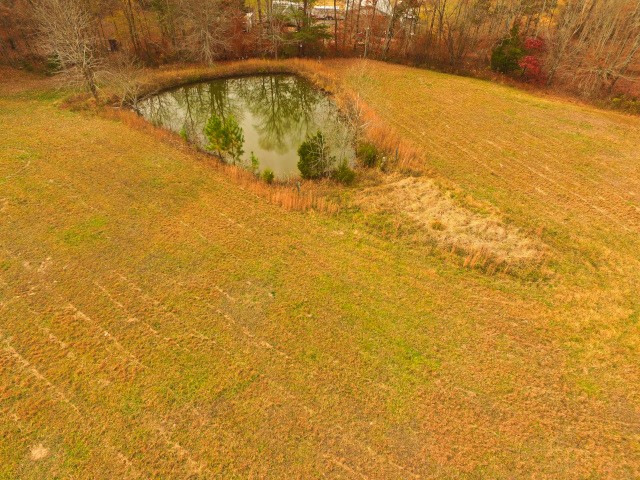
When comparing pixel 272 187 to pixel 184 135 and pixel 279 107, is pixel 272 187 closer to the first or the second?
pixel 184 135

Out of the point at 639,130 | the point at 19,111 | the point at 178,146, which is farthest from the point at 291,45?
the point at 639,130

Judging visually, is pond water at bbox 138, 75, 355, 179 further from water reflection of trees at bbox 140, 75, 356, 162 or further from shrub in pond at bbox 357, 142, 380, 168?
shrub in pond at bbox 357, 142, 380, 168

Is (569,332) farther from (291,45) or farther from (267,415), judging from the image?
(291,45)

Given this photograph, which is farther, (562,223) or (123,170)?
(123,170)

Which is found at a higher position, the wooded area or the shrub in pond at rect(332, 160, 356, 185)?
the wooded area

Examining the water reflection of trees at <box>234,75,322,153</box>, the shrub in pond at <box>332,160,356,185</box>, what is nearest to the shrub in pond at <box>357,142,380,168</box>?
the shrub in pond at <box>332,160,356,185</box>

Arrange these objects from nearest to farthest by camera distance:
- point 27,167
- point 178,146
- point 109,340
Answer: point 109,340, point 27,167, point 178,146

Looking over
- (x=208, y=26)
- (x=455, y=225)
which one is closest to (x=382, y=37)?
(x=208, y=26)
